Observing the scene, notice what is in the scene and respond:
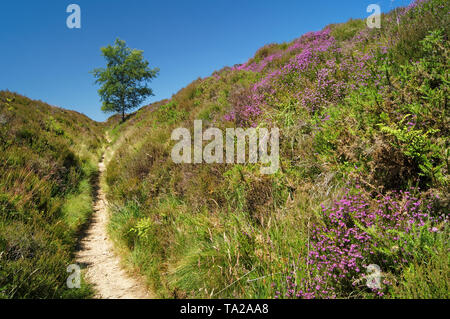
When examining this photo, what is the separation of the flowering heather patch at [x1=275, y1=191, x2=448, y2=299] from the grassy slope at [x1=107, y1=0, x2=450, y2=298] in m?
0.01

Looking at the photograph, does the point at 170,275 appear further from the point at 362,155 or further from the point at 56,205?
the point at 56,205

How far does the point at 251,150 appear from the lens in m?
4.62

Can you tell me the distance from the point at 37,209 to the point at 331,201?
5741 mm

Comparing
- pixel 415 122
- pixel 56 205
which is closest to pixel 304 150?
pixel 415 122

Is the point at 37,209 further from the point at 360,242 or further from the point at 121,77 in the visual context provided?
the point at 121,77

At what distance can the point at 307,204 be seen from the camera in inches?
120

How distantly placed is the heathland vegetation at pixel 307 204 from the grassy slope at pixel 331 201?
0.02 metres

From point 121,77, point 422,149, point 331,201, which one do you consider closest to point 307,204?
point 331,201

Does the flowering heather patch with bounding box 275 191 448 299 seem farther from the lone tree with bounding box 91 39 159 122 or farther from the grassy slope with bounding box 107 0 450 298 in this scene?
the lone tree with bounding box 91 39 159 122

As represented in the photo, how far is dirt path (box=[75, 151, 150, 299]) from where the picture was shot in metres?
3.48

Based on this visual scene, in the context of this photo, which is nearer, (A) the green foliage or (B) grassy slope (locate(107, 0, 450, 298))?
(B) grassy slope (locate(107, 0, 450, 298))

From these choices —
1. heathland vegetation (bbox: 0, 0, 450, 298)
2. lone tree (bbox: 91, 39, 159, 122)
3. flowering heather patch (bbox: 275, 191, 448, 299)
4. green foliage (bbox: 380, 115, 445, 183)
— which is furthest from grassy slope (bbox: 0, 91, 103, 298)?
lone tree (bbox: 91, 39, 159, 122)
